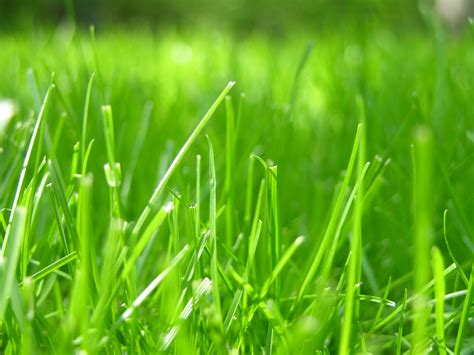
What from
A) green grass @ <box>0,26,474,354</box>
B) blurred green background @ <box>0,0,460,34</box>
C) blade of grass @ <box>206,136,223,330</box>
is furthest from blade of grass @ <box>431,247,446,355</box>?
blurred green background @ <box>0,0,460,34</box>

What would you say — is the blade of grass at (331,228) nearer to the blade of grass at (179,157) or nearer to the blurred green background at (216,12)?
the blade of grass at (179,157)

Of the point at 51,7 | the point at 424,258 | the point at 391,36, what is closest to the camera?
the point at 424,258

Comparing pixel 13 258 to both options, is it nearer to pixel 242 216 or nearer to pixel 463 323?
pixel 463 323

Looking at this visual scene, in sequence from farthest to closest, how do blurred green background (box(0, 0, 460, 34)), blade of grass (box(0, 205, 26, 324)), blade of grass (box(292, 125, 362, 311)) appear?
blurred green background (box(0, 0, 460, 34)), blade of grass (box(292, 125, 362, 311)), blade of grass (box(0, 205, 26, 324))

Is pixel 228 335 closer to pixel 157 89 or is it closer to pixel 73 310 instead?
pixel 73 310

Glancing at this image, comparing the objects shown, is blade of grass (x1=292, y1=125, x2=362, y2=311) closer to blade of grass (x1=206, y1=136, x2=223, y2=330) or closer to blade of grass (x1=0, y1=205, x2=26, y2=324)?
blade of grass (x1=206, y1=136, x2=223, y2=330)

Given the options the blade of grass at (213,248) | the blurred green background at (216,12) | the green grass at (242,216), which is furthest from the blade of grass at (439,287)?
the blurred green background at (216,12)

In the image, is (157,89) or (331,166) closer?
(331,166)

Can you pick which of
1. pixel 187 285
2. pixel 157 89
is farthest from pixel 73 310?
pixel 157 89
